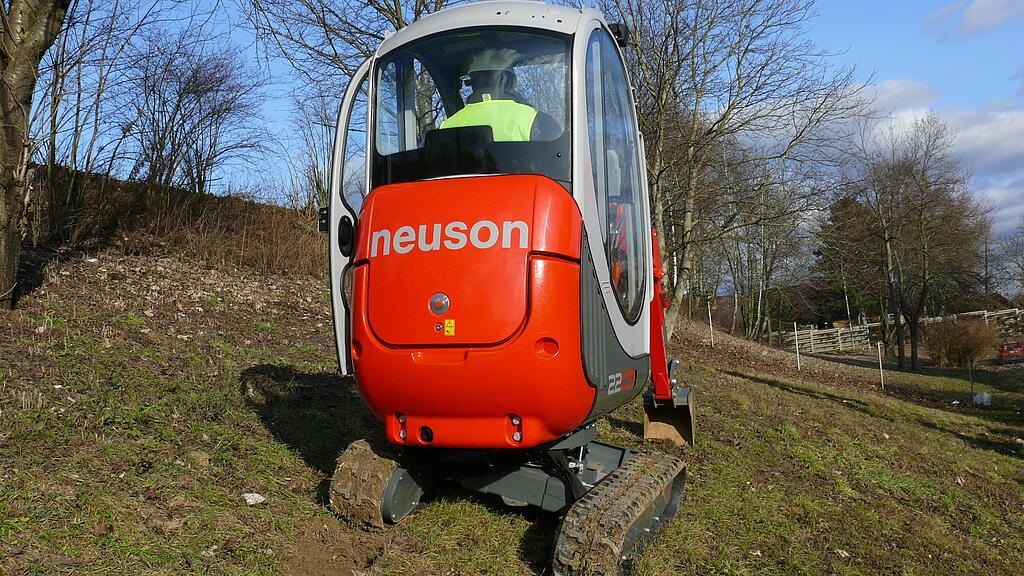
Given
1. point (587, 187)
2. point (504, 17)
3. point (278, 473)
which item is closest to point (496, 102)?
point (504, 17)

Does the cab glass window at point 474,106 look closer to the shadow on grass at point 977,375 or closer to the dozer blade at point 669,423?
the dozer blade at point 669,423

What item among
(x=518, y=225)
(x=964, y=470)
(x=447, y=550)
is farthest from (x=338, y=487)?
(x=964, y=470)

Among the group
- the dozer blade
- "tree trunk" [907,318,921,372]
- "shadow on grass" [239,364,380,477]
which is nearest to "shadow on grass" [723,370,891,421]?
the dozer blade

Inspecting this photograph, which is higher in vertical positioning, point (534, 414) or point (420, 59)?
point (420, 59)

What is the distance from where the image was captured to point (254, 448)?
537 cm

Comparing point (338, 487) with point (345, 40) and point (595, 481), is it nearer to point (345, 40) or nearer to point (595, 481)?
point (595, 481)

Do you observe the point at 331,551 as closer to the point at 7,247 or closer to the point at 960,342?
the point at 7,247

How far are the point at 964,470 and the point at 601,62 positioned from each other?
7.15 metres

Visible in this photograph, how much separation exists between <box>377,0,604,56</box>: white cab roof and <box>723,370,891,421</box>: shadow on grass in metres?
10.4

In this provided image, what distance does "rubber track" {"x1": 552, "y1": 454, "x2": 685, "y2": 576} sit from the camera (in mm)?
3637

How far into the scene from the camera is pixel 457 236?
373 centimetres

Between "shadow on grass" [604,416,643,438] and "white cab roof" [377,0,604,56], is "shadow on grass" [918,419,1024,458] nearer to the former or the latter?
"shadow on grass" [604,416,643,438]

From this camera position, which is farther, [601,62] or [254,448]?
[254,448]

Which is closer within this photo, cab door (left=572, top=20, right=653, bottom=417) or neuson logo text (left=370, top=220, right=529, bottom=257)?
neuson logo text (left=370, top=220, right=529, bottom=257)
